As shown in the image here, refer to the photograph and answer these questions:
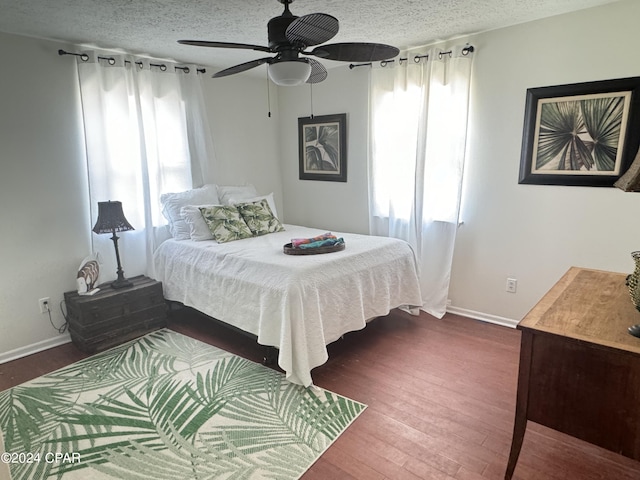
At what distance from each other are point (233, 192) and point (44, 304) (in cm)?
190

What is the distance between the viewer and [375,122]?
372 centimetres

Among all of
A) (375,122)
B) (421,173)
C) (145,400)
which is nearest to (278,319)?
(145,400)

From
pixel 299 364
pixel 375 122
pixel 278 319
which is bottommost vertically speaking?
pixel 299 364

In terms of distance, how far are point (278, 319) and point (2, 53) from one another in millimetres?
2758

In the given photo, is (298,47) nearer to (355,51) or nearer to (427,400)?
(355,51)

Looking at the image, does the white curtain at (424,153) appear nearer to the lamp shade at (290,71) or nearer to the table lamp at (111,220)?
the lamp shade at (290,71)

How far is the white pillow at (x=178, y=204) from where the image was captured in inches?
139

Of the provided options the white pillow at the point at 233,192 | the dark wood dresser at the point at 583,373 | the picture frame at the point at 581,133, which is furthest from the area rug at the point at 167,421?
the picture frame at the point at 581,133

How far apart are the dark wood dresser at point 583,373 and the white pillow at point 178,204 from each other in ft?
9.64

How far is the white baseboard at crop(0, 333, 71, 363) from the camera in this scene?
2.90 m

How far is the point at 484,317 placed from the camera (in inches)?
136

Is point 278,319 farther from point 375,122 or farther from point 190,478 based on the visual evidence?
point 375,122

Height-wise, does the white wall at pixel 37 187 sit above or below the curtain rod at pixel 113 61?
below

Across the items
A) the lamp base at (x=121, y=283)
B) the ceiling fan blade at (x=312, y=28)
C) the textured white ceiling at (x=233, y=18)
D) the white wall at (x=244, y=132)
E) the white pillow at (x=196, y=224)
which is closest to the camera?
the ceiling fan blade at (x=312, y=28)
